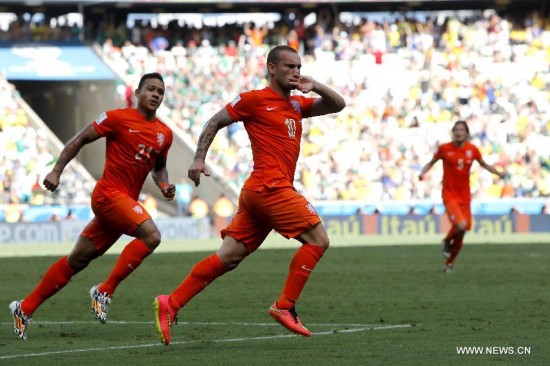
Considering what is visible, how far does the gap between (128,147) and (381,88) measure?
32408 millimetres

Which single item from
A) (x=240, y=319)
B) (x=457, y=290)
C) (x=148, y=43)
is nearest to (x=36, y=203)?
(x=148, y=43)

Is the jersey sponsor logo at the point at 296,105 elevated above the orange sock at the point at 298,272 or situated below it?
above

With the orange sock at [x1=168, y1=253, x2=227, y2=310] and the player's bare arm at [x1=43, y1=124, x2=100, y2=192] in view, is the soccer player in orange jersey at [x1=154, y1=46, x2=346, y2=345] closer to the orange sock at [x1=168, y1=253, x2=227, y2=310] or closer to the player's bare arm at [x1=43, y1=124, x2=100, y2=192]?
the orange sock at [x1=168, y1=253, x2=227, y2=310]

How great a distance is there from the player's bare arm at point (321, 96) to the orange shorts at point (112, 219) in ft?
7.06

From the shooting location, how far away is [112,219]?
11531mm

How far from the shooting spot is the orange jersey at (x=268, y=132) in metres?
9.98

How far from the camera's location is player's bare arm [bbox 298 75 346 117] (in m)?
9.70

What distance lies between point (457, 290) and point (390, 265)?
6.16m

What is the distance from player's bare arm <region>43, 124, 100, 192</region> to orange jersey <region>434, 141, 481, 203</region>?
1063 centimetres

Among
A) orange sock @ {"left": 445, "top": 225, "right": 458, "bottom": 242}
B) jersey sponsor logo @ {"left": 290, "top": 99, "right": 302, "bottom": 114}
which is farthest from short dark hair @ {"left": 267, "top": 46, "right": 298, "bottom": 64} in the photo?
orange sock @ {"left": 445, "top": 225, "right": 458, "bottom": 242}

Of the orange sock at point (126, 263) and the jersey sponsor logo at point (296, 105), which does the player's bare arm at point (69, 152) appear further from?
the jersey sponsor logo at point (296, 105)

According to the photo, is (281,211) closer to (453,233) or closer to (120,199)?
(120,199)

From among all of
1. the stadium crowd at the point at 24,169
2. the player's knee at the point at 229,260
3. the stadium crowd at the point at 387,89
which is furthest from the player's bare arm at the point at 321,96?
the stadium crowd at the point at 387,89

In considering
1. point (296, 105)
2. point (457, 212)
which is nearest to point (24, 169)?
point (457, 212)
